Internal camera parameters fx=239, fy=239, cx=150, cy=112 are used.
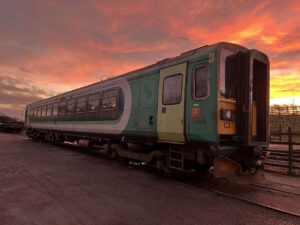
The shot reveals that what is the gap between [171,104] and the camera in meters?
7.05

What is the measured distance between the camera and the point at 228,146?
234 inches

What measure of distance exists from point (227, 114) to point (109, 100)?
5.75 m

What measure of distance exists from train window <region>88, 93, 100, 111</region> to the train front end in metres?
6.61

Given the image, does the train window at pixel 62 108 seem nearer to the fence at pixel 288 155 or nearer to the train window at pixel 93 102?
the train window at pixel 93 102

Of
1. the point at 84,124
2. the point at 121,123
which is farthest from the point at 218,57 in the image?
the point at 84,124

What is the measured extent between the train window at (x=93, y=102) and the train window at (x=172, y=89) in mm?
4699

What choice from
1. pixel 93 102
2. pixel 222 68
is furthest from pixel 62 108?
pixel 222 68

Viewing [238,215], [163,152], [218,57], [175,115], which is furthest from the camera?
[163,152]

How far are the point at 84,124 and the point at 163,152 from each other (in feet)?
19.9

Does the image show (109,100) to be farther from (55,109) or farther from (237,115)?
(55,109)

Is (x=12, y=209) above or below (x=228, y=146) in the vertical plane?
below

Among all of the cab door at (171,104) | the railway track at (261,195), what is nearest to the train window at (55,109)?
the cab door at (171,104)

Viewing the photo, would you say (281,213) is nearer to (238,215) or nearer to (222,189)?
(238,215)

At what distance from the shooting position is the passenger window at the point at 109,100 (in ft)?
32.6
